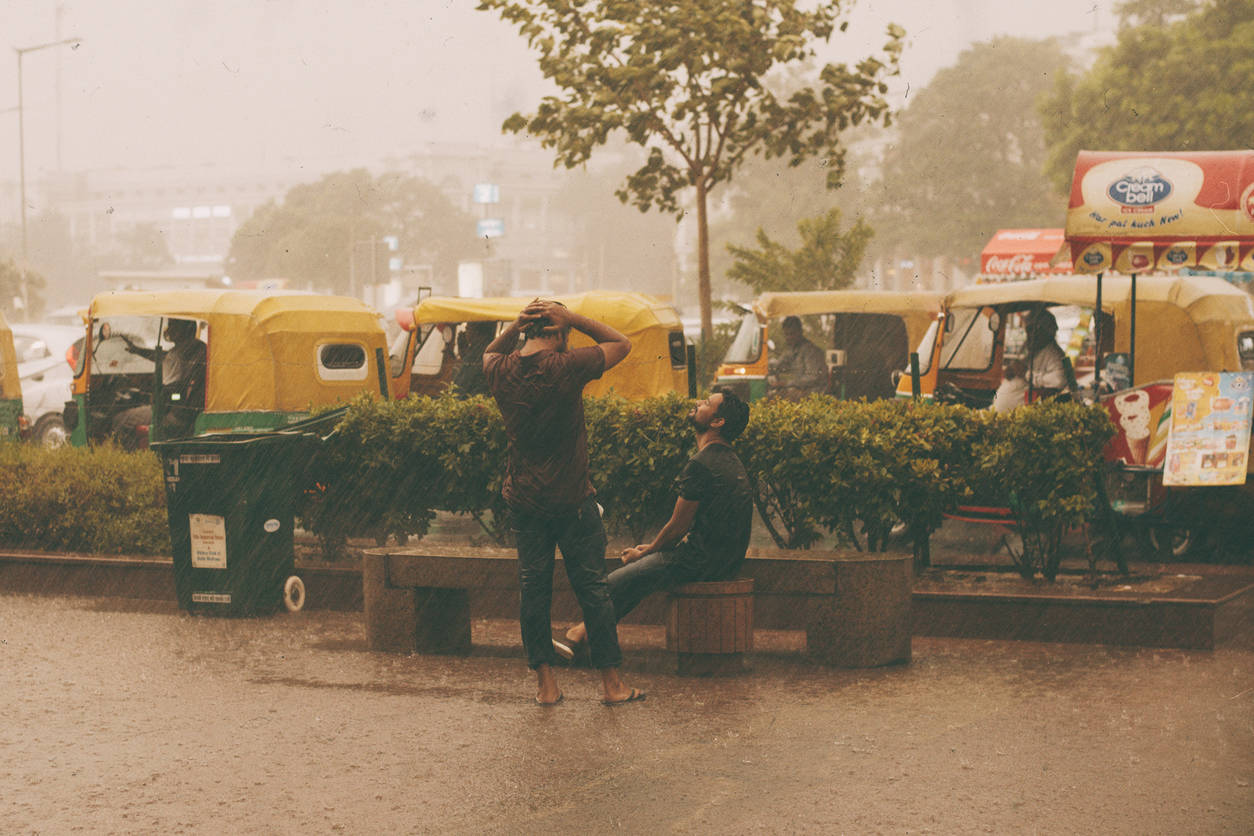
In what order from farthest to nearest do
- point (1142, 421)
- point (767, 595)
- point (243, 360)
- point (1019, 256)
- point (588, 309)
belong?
point (1019, 256), point (588, 309), point (243, 360), point (1142, 421), point (767, 595)

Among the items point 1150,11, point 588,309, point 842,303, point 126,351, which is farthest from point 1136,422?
point 1150,11

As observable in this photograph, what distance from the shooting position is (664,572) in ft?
24.6

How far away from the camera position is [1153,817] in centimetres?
524

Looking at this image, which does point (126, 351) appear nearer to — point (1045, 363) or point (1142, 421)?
point (1045, 363)

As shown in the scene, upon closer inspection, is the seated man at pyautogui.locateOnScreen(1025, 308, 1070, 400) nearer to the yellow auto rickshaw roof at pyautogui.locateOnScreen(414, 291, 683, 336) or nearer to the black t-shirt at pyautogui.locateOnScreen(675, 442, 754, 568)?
the yellow auto rickshaw roof at pyautogui.locateOnScreen(414, 291, 683, 336)

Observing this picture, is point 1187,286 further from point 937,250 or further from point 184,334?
point 937,250

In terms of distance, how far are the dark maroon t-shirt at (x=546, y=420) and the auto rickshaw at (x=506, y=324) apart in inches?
328

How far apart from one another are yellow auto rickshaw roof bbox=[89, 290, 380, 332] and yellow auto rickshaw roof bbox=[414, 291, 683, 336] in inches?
86.2

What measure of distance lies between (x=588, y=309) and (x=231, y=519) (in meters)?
7.48

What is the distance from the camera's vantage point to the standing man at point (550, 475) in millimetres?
6961

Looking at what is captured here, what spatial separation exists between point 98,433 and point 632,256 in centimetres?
7460

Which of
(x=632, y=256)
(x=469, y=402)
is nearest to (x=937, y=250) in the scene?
(x=632, y=256)

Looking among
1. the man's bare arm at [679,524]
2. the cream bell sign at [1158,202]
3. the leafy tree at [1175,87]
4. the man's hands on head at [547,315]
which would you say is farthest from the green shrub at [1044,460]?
the leafy tree at [1175,87]

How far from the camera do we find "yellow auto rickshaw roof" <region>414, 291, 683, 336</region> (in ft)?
53.1
